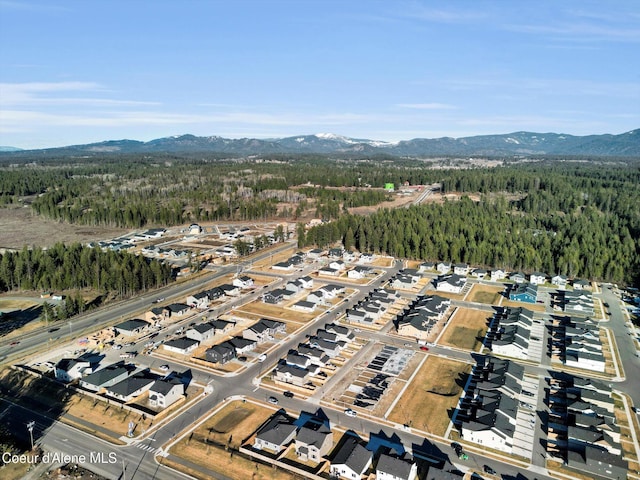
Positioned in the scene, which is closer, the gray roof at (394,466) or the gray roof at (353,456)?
the gray roof at (394,466)

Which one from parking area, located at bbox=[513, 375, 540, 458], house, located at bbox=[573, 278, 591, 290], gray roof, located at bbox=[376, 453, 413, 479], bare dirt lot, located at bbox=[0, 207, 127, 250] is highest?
bare dirt lot, located at bbox=[0, 207, 127, 250]

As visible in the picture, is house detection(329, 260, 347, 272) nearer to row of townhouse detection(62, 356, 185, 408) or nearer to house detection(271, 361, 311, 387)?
house detection(271, 361, 311, 387)

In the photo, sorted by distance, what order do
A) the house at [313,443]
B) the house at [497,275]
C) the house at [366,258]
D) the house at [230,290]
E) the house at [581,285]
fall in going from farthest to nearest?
the house at [366,258] → the house at [497,275] → the house at [581,285] → the house at [230,290] → the house at [313,443]

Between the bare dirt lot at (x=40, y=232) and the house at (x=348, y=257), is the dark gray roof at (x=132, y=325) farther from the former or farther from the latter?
the bare dirt lot at (x=40, y=232)

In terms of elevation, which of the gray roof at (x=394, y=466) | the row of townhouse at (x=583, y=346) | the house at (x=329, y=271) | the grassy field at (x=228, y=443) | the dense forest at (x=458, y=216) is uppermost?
the dense forest at (x=458, y=216)

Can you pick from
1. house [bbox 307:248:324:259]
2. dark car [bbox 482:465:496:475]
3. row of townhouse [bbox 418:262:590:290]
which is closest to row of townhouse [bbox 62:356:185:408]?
dark car [bbox 482:465:496:475]

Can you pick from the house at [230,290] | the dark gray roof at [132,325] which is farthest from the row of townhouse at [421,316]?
the dark gray roof at [132,325]
